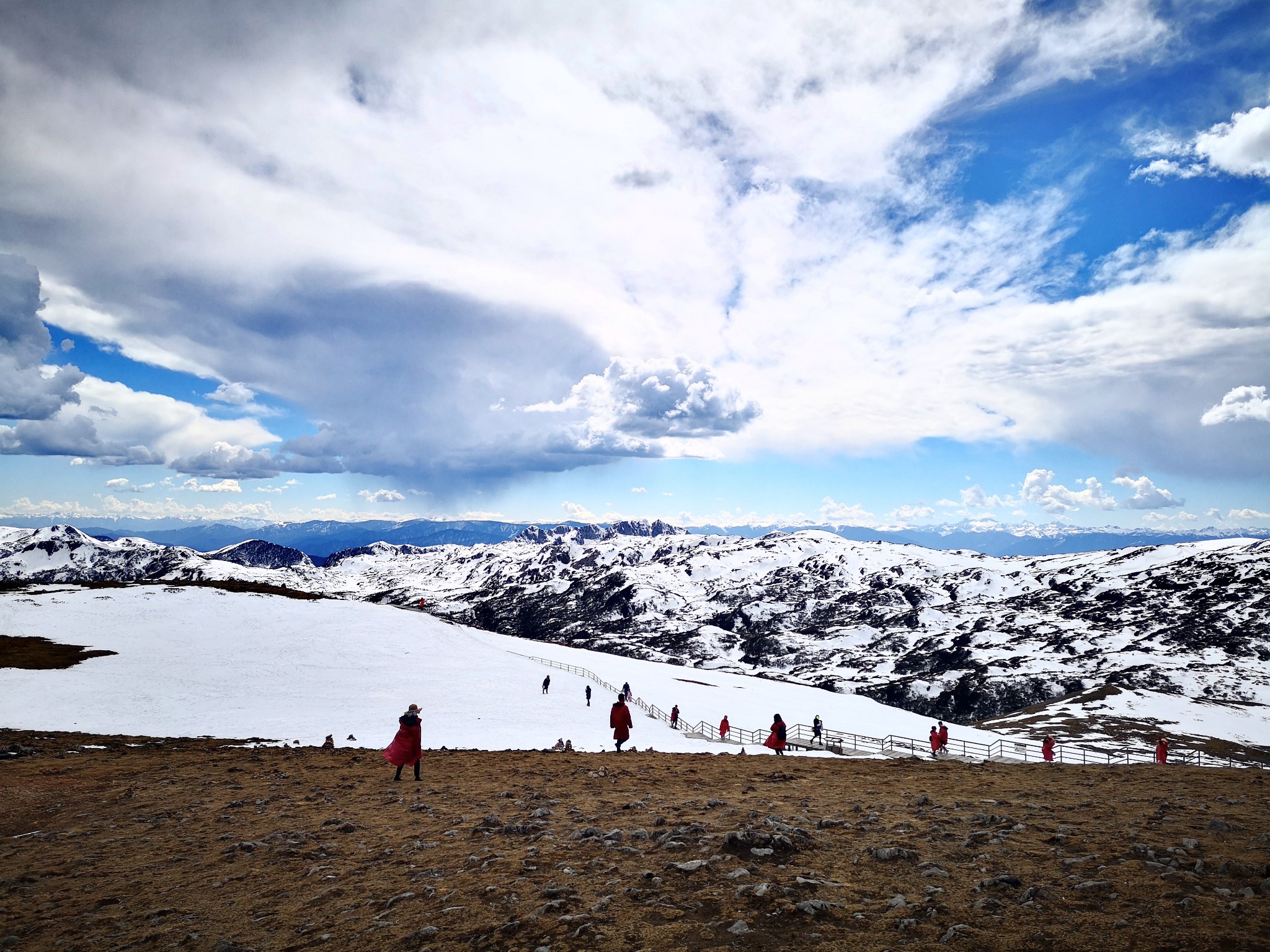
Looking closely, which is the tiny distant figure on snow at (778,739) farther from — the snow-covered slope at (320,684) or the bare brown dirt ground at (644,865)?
the bare brown dirt ground at (644,865)

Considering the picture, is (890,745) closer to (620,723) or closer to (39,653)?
(620,723)

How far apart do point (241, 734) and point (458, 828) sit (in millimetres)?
27594

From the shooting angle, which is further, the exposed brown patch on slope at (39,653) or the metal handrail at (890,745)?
the exposed brown patch on slope at (39,653)

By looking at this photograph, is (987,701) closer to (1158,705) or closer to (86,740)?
(1158,705)

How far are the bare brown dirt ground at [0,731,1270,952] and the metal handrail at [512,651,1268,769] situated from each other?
19.3 m

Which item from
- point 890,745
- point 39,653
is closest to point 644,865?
point 890,745

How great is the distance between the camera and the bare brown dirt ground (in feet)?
22.6

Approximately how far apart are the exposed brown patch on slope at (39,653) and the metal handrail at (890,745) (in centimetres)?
4292

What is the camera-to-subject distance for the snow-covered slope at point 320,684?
35312 mm

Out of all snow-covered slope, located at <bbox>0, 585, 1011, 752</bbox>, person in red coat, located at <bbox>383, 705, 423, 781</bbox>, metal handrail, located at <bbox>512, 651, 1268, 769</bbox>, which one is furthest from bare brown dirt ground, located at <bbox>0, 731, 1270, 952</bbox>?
metal handrail, located at <bbox>512, 651, 1268, 769</bbox>

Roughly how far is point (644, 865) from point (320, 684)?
4869 centimetres

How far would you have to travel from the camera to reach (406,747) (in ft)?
61.3

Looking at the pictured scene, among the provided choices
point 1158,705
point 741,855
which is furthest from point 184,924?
point 1158,705

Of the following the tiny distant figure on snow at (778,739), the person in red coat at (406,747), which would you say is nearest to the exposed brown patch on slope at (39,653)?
the person in red coat at (406,747)
